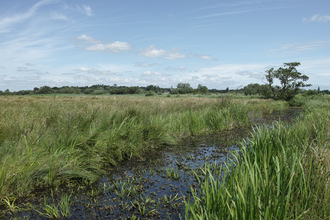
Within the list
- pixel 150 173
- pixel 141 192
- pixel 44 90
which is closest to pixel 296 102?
pixel 150 173

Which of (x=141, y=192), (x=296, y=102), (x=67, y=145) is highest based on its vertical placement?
(x=296, y=102)

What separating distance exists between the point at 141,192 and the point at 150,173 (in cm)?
103

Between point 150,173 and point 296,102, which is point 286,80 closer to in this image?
point 296,102

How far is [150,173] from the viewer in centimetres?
531

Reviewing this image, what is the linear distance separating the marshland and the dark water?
0.02 metres

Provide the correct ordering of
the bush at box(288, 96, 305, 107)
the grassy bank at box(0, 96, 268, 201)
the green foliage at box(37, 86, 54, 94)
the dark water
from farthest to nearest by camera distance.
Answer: the green foliage at box(37, 86, 54, 94) → the bush at box(288, 96, 305, 107) → the grassy bank at box(0, 96, 268, 201) → the dark water

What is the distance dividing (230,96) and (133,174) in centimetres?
1007

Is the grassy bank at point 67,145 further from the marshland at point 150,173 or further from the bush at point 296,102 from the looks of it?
the bush at point 296,102

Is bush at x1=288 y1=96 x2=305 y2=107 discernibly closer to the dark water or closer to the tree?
the tree

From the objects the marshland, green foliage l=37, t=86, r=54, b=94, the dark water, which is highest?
green foliage l=37, t=86, r=54, b=94

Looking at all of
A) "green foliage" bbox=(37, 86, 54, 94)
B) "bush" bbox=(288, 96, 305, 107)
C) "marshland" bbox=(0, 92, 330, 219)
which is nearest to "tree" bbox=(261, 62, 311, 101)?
"bush" bbox=(288, 96, 305, 107)

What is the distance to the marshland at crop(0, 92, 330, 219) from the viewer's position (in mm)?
2523

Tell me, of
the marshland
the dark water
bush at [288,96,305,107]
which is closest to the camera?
the marshland

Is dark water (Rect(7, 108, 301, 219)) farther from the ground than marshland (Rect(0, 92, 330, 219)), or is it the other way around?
marshland (Rect(0, 92, 330, 219))
